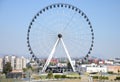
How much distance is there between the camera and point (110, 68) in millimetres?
160875

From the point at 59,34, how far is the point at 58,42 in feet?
5.29

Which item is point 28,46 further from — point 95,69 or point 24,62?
point 24,62

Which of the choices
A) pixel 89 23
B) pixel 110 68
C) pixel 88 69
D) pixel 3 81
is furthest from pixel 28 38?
pixel 110 68

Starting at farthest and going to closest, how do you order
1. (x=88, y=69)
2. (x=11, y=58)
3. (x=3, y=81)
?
(x=11, y=58)
(x=88, y=69)
(x=3, y=81)

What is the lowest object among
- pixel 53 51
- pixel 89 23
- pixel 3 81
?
pixel 3 81

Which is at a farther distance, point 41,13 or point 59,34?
point 59,34

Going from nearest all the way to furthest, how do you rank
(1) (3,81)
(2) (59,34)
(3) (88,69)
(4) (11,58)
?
(1) (3,81) < (2) (59,34) < (3) (88,69) < (4) (11,58)

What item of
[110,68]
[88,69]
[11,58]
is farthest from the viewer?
[11,58]

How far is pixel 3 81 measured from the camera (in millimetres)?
26188

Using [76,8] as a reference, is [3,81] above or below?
below

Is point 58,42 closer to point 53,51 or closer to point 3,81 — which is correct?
point 53,51

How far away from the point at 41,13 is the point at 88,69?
83.8 m

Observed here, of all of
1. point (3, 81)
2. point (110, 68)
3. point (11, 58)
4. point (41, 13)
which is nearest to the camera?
point (3, 81)

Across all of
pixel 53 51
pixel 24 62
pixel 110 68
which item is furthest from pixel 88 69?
pixel 53 51
